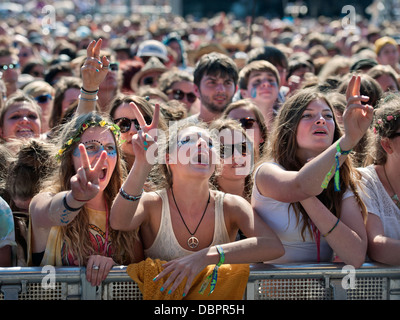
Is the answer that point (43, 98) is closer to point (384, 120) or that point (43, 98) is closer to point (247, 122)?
point (247, 122)

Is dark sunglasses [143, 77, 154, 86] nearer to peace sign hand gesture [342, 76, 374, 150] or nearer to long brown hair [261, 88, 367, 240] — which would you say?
long brown hair [261, 88, 367, 240]

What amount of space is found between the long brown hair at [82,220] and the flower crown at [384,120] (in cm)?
144

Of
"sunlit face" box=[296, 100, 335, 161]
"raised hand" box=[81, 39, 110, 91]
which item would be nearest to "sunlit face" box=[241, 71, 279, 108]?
"raised hand" box=[81, 39, 110, 91]

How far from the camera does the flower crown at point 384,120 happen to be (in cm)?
318

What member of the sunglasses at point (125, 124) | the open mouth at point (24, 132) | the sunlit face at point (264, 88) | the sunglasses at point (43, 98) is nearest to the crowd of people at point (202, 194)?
the sunglasses at point (125, 124)

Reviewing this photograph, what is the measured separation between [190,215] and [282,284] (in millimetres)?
636

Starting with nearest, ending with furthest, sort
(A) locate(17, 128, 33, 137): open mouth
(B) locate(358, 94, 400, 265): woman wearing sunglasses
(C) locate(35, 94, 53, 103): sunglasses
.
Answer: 1. (B) locate(358, 94, 400, 265): woman wearing sunglasses
2. (A) locate(17, 128, 33, 137): open mouth
3. (C) locate(35, 94, 53, 103): sunglasses

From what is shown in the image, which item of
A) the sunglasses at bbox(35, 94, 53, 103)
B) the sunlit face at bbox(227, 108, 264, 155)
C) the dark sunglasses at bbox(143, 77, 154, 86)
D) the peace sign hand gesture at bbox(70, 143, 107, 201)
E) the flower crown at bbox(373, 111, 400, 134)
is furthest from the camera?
the dark sunglasses at bbox(143, 77, 154, 86)

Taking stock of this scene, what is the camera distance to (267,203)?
10.2ft

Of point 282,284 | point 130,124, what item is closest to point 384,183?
point 282,284

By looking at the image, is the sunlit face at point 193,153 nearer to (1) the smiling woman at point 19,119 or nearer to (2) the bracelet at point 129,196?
(2) the bracelet at point 129,196

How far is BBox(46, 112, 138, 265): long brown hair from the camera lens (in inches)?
115

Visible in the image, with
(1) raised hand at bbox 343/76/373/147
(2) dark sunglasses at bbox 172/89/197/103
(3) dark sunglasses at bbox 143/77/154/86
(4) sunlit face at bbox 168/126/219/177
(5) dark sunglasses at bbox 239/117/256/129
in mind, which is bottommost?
(4) sunlit face at bbox 168/126/219/177

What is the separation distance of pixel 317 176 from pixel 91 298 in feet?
3.77
